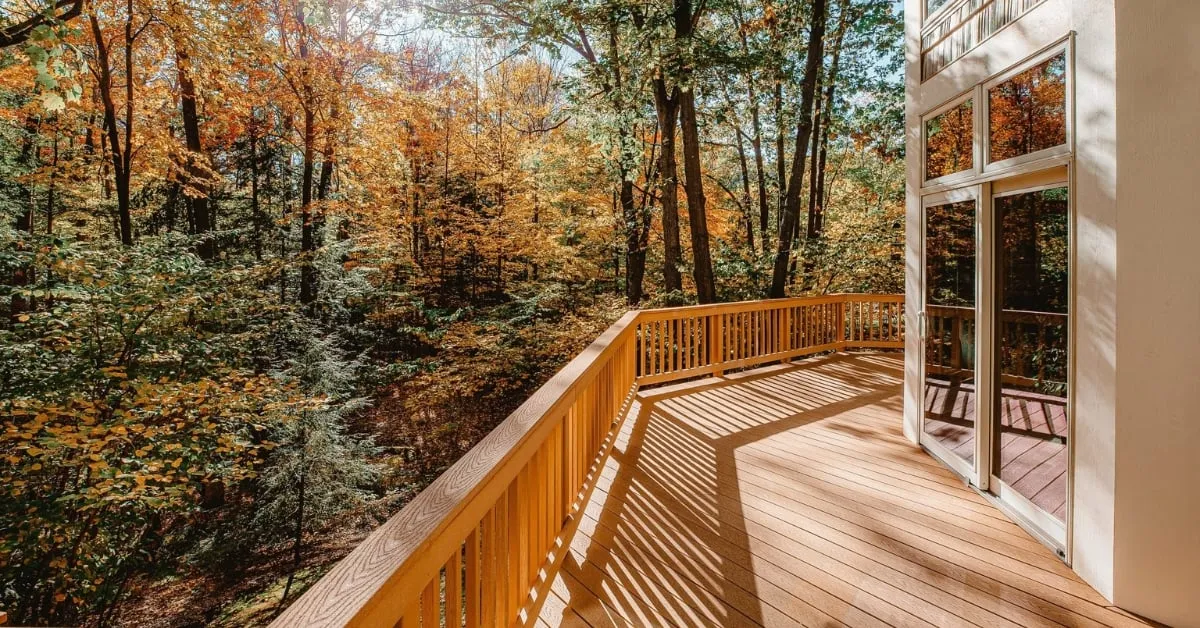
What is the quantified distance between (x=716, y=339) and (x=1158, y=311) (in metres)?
3.97

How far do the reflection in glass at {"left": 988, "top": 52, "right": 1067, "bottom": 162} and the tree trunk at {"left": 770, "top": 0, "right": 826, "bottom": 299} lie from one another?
510cm

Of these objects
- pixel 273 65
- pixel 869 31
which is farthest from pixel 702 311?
pixel 273 65

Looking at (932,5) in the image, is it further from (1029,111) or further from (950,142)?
(1029,111)

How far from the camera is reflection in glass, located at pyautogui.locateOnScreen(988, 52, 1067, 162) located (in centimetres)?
228

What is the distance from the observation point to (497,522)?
1.56 metres

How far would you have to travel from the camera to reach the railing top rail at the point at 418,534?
2.53ft

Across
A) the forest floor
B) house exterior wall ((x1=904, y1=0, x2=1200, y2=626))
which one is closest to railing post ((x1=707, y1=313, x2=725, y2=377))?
house exterior wall ((x1=904, y1=0, x2=1200, y2=626))

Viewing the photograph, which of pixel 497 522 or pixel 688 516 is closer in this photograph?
pixel 497 522

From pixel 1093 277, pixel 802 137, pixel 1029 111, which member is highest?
pixel 802 137

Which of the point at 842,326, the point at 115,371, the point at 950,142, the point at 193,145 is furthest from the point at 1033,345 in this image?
the point at 193,145

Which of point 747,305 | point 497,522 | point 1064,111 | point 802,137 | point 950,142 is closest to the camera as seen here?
point 497,522

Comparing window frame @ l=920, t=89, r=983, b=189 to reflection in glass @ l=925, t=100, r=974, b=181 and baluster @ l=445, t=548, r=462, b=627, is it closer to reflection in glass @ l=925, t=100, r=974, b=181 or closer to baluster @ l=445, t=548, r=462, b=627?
reflection in glass @ l=925, t=100, r=974, b=181

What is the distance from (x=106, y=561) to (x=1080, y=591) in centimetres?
761

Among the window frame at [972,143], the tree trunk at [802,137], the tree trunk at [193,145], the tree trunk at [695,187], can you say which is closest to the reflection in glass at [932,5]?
the window frame at [972,143]
